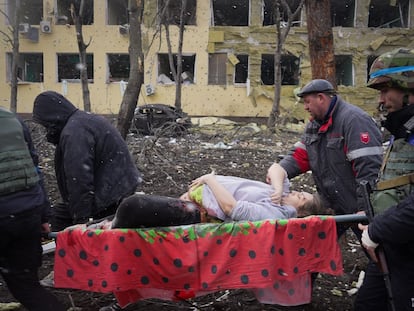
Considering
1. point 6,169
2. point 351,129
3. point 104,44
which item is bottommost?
point 6,169

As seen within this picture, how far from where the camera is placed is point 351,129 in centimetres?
315

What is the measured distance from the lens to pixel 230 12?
27.1m

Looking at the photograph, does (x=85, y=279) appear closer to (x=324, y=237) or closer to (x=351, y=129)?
(x=324, y=237)

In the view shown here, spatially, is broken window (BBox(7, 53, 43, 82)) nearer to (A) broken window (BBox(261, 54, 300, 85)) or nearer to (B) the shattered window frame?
(B) the shattered window frame

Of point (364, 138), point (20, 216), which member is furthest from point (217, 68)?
point (20, 216)

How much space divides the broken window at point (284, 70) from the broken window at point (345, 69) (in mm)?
2380

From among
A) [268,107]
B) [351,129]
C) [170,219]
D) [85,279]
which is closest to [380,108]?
[351,129]

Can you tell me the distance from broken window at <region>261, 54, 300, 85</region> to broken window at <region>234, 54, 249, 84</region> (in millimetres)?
1176

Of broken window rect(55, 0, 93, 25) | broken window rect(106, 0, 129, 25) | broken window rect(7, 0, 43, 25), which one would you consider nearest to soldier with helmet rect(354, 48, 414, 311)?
broken window rect(106, 0, 129, 25)

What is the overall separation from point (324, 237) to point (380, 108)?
88 cm

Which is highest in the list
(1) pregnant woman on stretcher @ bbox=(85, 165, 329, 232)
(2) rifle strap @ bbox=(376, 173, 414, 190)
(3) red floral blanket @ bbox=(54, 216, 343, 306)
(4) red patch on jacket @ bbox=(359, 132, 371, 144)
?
(4) red patch on jacket @ bbox=(359, 132, 371, 144)

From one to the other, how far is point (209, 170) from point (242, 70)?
17771mm

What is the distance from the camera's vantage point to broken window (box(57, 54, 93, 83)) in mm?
25172

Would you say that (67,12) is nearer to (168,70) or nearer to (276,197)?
(168,70)
